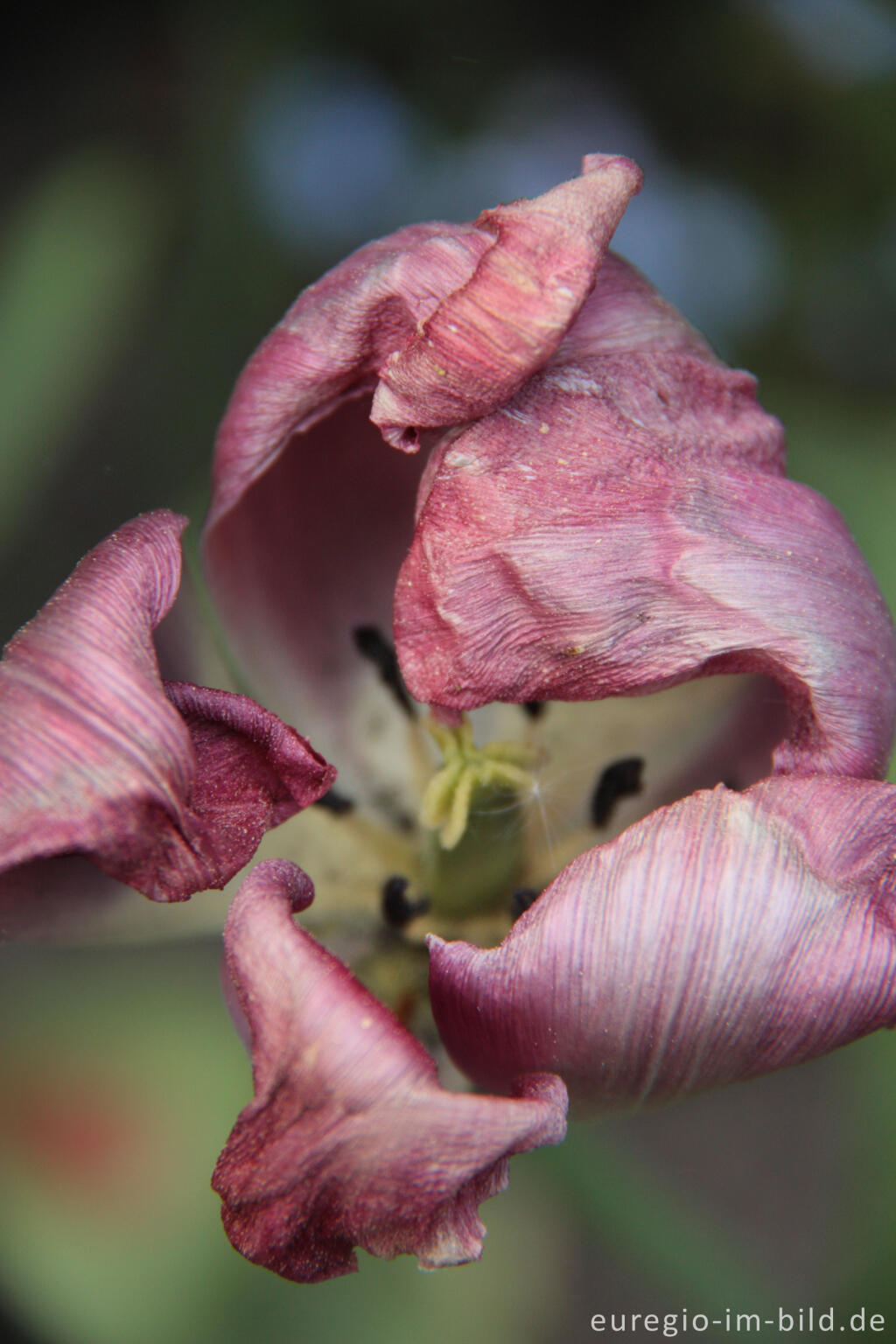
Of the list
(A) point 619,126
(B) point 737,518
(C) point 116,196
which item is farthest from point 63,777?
(A) point 619,126

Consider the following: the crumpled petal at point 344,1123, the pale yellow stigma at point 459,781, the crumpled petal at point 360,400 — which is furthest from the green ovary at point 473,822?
the crumpled petal at point 344,1123

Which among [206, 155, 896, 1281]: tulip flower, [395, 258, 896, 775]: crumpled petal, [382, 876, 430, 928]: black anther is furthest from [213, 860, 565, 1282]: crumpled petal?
[382, 876, 430, 928]: black anther

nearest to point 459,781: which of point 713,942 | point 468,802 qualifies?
point 468,802

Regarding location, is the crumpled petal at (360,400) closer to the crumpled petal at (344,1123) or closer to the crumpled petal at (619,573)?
the crumpled petal at (619,573)

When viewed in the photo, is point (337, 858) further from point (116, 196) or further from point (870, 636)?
point (116, 196)

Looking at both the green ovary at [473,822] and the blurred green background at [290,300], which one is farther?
the blurred green background at [290,300]

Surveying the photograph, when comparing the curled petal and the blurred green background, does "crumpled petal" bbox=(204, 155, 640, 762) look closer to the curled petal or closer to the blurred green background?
the curled petal
